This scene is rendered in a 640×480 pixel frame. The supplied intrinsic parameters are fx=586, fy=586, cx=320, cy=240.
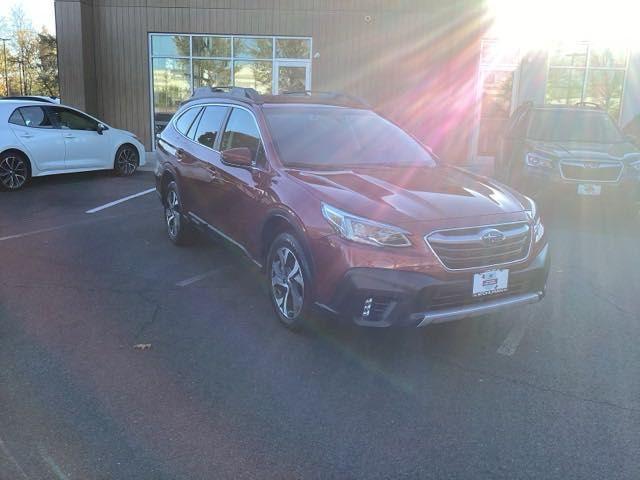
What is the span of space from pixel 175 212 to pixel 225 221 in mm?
1615

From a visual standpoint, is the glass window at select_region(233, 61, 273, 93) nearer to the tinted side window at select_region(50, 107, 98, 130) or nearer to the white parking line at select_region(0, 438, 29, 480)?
the tinted side window at select_region(50, 107, 98, 130)

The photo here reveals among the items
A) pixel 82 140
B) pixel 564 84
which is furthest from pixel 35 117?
pixel 564 84

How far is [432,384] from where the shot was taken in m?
3.66

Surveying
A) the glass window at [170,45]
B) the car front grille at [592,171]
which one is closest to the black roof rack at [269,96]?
the car front grille at [592,171]

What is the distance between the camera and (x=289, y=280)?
4.25 metres

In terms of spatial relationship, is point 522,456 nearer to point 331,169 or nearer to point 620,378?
point 620,378

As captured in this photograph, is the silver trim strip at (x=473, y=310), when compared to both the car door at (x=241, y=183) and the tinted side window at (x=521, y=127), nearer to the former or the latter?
the car door at (x=241, y=183)

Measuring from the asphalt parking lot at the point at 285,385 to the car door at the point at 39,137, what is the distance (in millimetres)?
5359

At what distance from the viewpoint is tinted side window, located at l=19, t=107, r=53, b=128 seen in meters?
10.5

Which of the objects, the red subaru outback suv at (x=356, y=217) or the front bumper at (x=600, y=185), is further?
the front bumper at (x=600, y=185)

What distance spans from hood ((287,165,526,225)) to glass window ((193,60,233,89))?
39.3ft

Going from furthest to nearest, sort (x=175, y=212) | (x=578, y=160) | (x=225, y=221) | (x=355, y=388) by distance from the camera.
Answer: (x=578, y=160), (x=175, y=212), (x=225, y=221), (x=355, y=388)

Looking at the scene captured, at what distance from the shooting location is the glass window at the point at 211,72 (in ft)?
51.1

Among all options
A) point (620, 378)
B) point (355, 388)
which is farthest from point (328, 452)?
point (620, 378)
